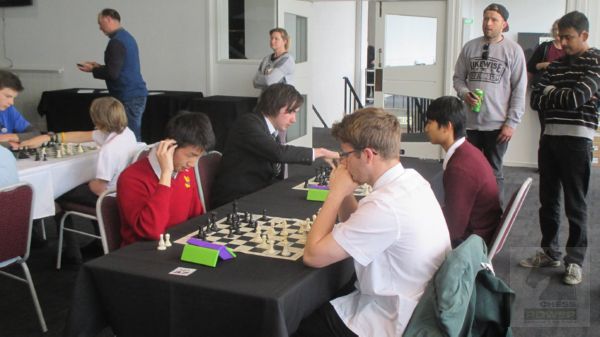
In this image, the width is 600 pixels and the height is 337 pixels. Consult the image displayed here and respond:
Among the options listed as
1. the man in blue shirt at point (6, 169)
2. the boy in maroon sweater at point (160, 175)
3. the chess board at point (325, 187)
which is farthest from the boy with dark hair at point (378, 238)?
the man in blue shirt at point (6, 169)

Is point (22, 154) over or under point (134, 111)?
under

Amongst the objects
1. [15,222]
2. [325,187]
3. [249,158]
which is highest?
[249,158]

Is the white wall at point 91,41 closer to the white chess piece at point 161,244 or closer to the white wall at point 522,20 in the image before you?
the white wall at point 522,20

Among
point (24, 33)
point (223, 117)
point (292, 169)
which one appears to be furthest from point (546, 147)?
point (24, 33)

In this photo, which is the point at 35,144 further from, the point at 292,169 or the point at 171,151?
the point at 292,169

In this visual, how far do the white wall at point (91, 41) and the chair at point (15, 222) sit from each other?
4739 mm

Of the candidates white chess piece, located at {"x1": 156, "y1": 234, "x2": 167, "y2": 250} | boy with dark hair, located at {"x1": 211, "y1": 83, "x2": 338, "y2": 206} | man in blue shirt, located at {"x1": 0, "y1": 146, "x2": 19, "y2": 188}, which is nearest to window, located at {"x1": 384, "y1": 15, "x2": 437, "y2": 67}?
boy with dark hair, located at {"x1": 211, "y1": 83, "x2": 338, "y2": 206}

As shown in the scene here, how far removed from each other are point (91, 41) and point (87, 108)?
104 centimetres

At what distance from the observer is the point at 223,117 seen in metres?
6.51

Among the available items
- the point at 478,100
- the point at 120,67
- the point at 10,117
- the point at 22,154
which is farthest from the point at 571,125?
the point at 120,67

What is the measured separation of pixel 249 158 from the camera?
124 inches

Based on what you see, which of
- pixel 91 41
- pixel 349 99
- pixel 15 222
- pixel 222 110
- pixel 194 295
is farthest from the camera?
pixel 349 99

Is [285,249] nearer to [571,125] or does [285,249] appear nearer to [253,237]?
[253,237]

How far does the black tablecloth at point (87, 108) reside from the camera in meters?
6.80
